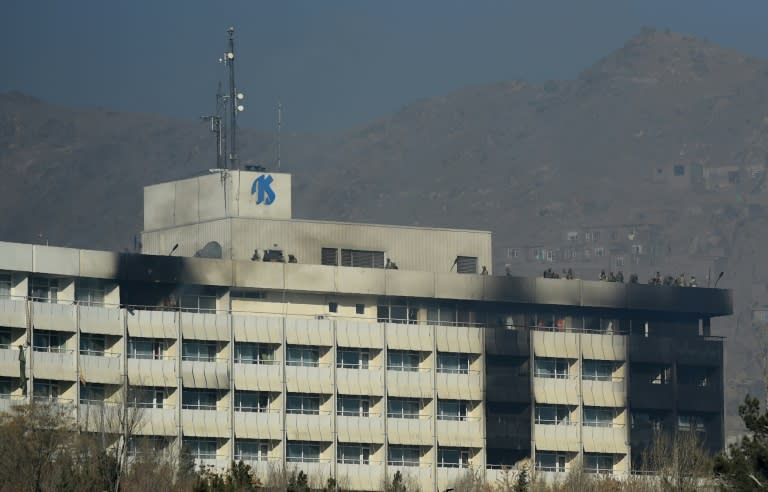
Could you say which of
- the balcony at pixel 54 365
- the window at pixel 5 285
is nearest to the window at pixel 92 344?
the balcony at pixel 54 365

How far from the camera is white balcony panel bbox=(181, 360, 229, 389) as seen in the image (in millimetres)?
196000

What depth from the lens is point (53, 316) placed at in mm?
188500

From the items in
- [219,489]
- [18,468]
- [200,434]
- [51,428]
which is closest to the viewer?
[219,489]

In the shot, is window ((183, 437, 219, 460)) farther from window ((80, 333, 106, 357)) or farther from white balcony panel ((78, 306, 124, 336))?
white balcony panel ((78, 306, 124, 336))

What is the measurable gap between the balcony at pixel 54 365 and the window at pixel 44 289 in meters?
5.58

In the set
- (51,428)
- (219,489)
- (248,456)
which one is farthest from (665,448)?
(219,489)

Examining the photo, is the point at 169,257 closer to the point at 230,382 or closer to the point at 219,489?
the point at 230,382

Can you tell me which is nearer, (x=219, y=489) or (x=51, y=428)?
(x=219, y=489)

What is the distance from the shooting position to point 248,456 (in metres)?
198

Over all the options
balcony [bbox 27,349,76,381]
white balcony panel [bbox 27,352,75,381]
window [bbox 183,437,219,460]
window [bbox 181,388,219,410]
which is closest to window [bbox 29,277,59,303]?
balcony [bbox 27,349,76,381]

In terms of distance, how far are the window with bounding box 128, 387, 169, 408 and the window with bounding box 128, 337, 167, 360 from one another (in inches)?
125

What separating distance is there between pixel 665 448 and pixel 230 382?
43354mm

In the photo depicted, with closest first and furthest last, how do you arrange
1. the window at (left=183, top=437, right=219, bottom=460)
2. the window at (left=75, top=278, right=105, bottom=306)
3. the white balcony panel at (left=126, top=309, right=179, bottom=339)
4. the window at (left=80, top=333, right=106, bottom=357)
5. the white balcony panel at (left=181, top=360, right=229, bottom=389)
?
the window at (left=80, top=333, right=106, bottom=357)
the window at (left=75, top=278, right=105, bottom=306)
the white balcony panel at (left=126, top=309, right=179, bottom=339)
the window at (left=183, top=437, right=219, bottom=460)
the white balcony panel at (left=181, top=360, right=229, bottom=389)

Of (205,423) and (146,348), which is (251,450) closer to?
(205,423)
